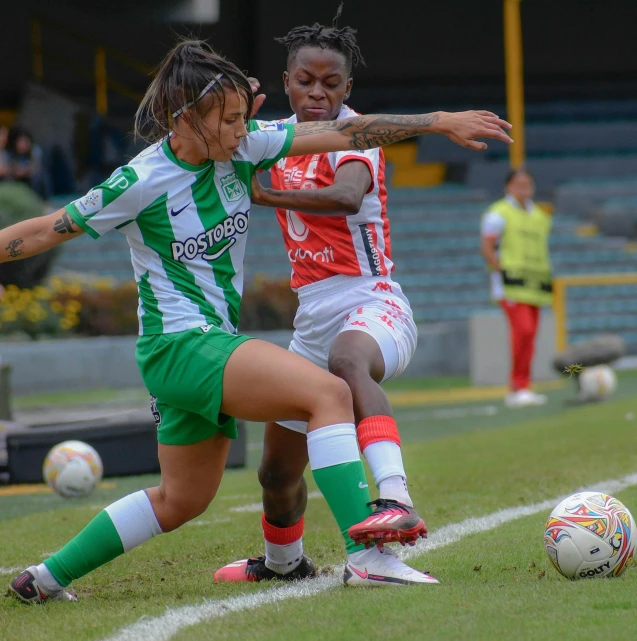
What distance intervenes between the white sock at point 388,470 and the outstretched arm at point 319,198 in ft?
2.91

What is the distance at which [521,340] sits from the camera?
1214 centimetres

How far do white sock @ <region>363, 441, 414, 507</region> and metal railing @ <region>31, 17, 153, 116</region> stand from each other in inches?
793

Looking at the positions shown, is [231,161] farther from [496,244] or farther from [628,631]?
[496,244]

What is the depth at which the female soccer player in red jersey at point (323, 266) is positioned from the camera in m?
4.27

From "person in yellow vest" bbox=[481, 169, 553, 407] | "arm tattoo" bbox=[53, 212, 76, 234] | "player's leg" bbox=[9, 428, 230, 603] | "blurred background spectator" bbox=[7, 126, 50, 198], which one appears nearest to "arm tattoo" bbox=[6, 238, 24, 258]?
"arm tattoo" bbox=[53, 212, 76, 234]

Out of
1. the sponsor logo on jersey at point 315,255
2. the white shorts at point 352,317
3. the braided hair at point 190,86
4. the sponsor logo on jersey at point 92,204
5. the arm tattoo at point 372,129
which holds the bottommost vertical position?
the white shorts at point 352,317

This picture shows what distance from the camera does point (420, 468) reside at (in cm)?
778

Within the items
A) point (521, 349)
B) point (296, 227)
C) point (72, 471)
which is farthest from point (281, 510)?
point (521, 349)

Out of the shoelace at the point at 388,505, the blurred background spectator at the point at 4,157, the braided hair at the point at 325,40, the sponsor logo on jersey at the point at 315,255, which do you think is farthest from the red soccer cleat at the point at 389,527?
the blurred background spectator at the point at 4,157

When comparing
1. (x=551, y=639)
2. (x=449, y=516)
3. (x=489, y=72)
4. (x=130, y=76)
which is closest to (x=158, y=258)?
(x=551, y=639)

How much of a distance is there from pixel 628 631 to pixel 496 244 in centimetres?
941

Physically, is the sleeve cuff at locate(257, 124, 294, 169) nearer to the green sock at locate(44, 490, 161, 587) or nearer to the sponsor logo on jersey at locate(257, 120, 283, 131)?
the sponsor logo on jersey at locate(257, 120, 283, 131)

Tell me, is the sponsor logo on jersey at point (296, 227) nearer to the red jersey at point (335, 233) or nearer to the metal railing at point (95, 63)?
the red jersey at point (335, 233)

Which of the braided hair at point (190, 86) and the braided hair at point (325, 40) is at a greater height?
the braided hair at point (325, 40)
